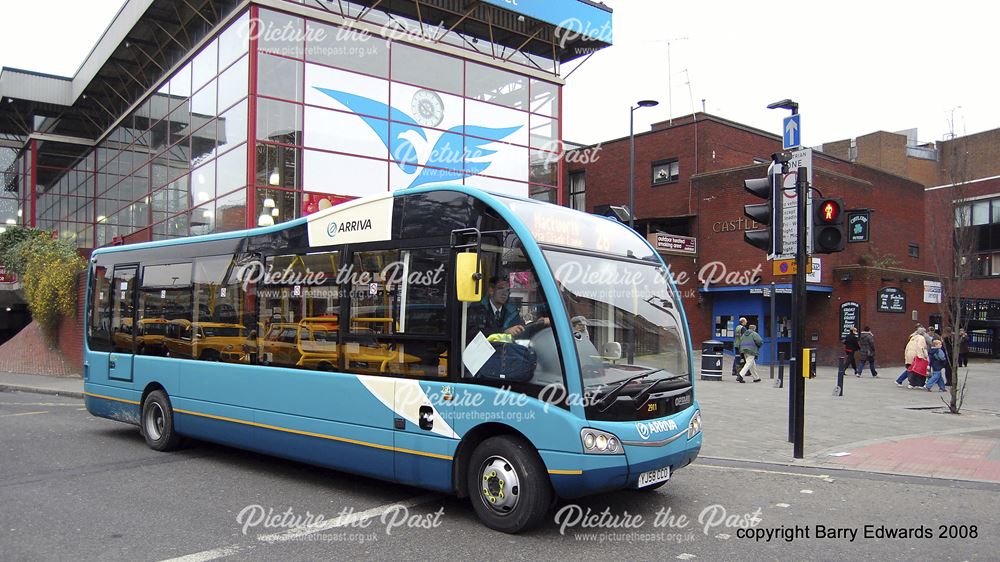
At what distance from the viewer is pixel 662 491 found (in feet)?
23.2

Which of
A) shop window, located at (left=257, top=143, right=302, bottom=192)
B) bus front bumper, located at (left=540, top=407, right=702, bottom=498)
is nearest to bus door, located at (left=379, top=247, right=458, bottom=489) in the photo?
bus front bumper, located at (left=540, top=407, right=702, bottom=498)

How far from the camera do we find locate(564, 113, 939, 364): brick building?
27.1 metres

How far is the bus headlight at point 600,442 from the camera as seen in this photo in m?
5.30

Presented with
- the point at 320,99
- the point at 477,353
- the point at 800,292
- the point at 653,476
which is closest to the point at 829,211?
the point at 800,292

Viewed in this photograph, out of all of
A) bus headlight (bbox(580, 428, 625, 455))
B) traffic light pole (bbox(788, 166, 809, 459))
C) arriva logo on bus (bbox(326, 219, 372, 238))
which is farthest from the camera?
traffic light pole (bbox(788, 166, 809, 459))

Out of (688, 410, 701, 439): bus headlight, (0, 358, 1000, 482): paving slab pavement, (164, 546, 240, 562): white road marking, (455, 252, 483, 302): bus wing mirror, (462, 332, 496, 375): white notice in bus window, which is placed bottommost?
(0, 358, 1000, 482): paving slab pavement

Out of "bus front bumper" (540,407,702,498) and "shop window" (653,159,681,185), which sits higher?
"shop window" (653,159,681,185)

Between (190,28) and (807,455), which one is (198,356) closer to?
(807,455)

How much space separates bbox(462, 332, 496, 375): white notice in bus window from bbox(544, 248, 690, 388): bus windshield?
75 centimetres

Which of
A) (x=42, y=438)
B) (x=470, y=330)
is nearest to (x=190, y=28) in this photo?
(x=42, y=438)

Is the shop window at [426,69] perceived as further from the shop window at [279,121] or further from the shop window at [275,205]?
the shop window at [275,205]

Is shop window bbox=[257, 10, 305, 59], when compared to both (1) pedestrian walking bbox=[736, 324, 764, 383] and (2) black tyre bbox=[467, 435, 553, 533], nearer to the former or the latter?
(1) pedestrian walking bbox=[736, 324, 764, 383]

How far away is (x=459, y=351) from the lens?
19.6ft

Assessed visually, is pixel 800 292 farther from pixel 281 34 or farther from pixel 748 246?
pixel 748 246
